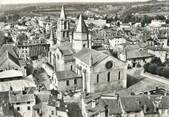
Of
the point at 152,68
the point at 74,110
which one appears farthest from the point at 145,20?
the point at 74,110

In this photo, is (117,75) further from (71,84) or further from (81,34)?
(81,34)

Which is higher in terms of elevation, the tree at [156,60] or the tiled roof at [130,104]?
the tiled roof at [130,104]

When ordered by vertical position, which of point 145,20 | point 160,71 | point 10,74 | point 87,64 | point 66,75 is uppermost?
point 87,64

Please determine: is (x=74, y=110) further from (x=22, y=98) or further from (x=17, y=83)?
(x=17, y=83)

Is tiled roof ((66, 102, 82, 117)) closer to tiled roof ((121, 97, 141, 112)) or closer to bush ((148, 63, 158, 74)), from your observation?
tiled roof ((121, 97, 141, 112))

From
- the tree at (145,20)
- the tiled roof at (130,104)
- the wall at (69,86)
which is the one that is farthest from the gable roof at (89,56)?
the tree at (145,20)

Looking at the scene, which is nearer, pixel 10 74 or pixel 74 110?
pixel 74 110

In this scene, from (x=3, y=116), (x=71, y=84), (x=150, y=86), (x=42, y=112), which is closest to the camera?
(x=3, y=116)

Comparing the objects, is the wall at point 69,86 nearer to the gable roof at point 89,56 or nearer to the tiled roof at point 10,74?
the gable roof at point 89,56

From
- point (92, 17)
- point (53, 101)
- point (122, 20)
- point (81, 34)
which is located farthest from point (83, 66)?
point (122, 20)
